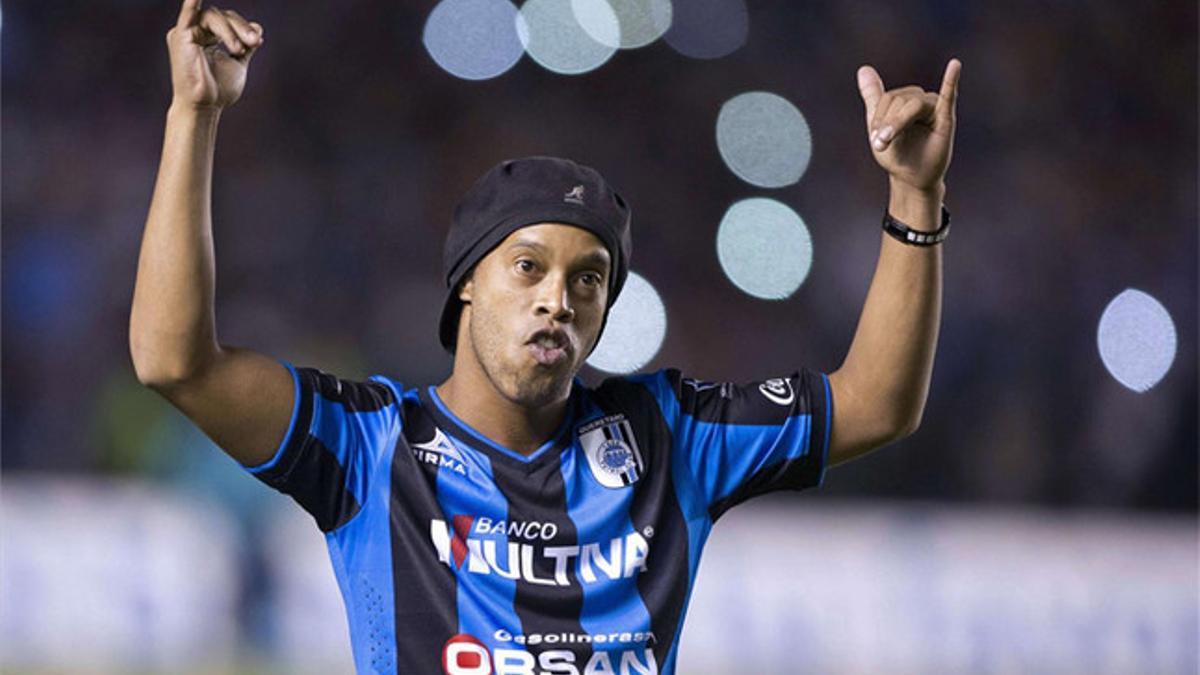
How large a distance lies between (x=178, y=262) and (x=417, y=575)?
0.72m

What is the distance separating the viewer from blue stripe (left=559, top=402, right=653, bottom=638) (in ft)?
9.79

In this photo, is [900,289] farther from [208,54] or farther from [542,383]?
[208,54]

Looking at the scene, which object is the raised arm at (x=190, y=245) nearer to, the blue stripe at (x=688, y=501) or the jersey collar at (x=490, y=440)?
the jersey collar at (x=490, y=440)

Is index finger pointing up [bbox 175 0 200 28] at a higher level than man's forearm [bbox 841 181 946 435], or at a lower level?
higher

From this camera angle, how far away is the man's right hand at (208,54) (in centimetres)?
272

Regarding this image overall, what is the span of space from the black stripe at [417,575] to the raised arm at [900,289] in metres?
0.82

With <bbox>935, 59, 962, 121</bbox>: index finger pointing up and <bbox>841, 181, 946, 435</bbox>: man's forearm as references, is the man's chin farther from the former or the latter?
<bbox>935, 59, 962, 121</bbox>: index finger pointing up

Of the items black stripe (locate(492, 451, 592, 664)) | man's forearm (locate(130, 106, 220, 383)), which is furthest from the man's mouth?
man's forearm (locate(130, 106, 220, 383))

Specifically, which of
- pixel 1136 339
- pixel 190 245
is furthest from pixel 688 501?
pixel 1136 339

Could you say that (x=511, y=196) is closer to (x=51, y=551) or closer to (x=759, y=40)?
(x=51, y=551)

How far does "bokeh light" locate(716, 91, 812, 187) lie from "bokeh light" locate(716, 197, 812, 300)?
0.93 feet

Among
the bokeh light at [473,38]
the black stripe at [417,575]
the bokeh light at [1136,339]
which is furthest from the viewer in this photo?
the bokeh light at [473,38]

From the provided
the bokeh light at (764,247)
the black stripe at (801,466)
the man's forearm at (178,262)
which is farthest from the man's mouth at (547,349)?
the bokeh light at (764,247)

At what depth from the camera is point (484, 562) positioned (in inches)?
117
